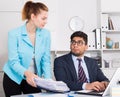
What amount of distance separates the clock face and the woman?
2052mm

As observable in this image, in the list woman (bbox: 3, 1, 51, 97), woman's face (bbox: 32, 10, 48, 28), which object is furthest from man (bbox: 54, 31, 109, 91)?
woman's face (bbox: 32, 10, 48, 28)

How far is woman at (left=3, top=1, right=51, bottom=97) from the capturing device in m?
2.32

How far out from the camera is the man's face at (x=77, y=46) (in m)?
2.80

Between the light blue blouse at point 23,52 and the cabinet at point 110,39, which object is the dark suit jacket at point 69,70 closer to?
the light blue blouse at point 23,52

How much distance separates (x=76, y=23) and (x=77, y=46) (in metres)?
1.72

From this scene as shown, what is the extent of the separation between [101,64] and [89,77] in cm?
160

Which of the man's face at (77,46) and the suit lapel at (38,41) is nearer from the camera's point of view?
the suit lapel at (38,41)

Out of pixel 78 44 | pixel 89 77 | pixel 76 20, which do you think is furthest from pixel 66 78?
pixel 76 20

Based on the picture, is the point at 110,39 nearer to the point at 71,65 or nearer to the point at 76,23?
the point at 76,23

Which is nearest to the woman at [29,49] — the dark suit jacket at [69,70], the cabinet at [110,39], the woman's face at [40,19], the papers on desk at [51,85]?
the woman's face at [40,19]

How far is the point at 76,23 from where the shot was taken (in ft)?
14.7

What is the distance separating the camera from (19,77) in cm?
237

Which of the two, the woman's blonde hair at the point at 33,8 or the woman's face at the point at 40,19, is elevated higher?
the woman's blonde hair at the point at 33,8

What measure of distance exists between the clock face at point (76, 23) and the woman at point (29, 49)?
205cm
